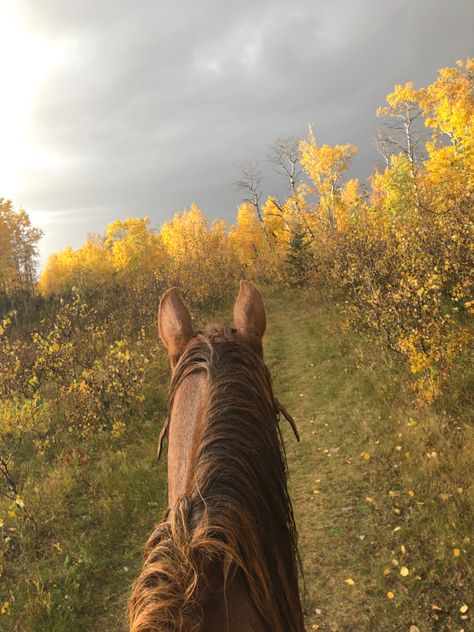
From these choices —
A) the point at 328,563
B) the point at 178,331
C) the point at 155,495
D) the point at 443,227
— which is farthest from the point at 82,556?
the point at 443,227

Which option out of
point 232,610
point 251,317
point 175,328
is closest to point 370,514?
point 251,317

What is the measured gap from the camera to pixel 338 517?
460 cm

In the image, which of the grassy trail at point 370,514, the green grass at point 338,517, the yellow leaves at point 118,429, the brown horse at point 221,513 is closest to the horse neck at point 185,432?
the brown horse at point 221,513

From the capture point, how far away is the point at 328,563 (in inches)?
158

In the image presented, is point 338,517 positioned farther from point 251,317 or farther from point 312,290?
point 312,290

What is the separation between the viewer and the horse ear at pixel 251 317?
1.87 meters

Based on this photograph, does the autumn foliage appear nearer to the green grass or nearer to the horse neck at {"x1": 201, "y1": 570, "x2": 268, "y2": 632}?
the green grass

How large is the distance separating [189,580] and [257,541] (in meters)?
0.25

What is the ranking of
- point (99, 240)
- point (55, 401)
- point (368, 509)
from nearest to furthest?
point (368, 509) → point (55, 401) → point (99, 240)

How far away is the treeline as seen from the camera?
→ 21.0ft

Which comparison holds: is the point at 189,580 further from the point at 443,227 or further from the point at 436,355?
the point at 443,227

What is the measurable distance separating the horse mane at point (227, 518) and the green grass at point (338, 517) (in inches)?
72.3

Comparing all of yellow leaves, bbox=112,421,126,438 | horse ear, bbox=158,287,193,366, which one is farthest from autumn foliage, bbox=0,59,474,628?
horse ear, bbox=158,287,193,366

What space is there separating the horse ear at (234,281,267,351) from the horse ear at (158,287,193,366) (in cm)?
25
